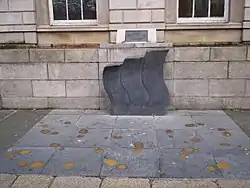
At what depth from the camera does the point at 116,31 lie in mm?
6770

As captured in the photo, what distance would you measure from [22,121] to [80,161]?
2414 mm

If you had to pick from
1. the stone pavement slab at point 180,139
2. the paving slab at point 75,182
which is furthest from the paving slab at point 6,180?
the stone pavement slab at point 180,139

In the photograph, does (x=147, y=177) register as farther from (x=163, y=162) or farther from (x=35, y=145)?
(x=35, y=145)

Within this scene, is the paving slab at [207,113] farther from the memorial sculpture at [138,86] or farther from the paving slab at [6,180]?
the paving slab at [6,180]

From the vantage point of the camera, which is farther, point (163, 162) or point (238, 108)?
point (238, 108)

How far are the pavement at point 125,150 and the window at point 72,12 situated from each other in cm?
232

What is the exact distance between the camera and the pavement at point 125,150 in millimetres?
3623

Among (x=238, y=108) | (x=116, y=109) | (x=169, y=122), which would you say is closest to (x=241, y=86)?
(x=238, y=108)

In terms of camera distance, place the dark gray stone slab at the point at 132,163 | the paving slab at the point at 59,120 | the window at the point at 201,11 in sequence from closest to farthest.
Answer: the dark gray stone slab at the point at 132,163 → the paving slab at the point at 59,120 → the window at the point at 201,11

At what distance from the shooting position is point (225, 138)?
4883 millimetres

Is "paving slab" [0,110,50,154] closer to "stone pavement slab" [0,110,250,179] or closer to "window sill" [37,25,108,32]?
"stone pavement slab" [0,110,250,179]

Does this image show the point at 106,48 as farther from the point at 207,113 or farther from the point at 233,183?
the point at 233,183

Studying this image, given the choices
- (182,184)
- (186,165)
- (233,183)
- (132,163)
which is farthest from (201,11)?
(182,184)

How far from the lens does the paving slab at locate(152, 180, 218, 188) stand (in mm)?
3457
